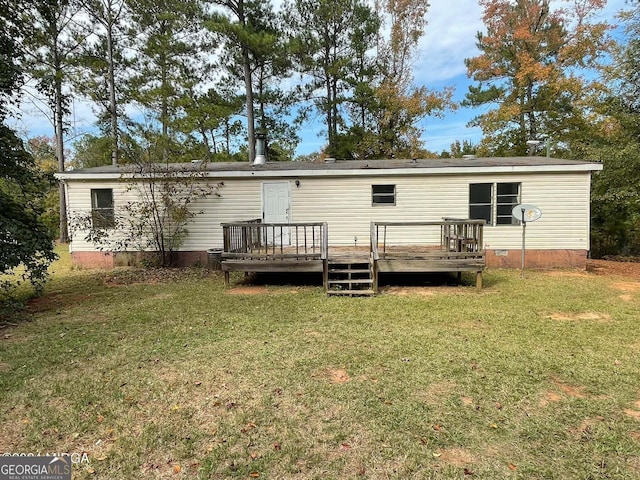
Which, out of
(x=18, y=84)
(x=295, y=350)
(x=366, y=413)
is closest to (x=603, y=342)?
(x=366, y=413)

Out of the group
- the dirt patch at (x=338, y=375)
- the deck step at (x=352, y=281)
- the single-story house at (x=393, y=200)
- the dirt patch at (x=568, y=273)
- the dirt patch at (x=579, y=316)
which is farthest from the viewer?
the single-story house at (x=393, y=200)

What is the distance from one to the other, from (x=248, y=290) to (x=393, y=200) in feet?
16.0

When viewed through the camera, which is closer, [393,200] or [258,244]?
[258,244]

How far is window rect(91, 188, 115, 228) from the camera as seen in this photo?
34.6ft

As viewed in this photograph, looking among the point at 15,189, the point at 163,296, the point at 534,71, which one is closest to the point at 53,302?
the point at 163,296

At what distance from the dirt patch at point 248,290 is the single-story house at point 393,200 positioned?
205 centimetres

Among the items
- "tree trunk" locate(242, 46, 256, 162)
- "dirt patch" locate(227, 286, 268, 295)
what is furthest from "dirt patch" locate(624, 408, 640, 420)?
"tree trunk" locate(242, 46, 256, 162)

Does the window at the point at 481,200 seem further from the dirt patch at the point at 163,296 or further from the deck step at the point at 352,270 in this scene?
the dirt patch at the point at 163,296

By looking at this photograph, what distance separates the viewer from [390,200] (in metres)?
10.5

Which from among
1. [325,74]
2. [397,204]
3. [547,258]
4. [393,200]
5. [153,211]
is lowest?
[547,258]

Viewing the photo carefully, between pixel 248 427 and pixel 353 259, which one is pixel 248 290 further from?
pixel 248 427

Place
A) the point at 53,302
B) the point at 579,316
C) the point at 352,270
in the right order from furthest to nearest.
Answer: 1. the point at 352,270
2. the point at 53,302
3. the point at 579,316

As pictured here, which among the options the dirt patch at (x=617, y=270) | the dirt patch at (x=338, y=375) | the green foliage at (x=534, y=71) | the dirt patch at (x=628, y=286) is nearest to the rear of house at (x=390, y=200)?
the dirt patch at (x=617, y=270)

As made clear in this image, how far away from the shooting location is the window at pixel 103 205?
34.6ft
